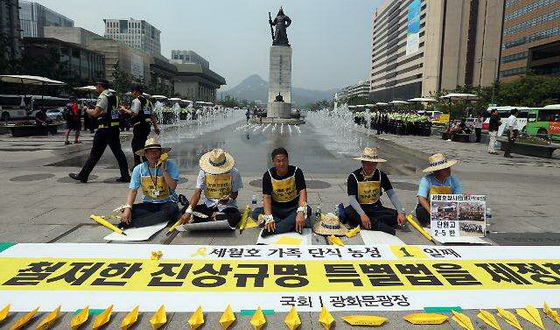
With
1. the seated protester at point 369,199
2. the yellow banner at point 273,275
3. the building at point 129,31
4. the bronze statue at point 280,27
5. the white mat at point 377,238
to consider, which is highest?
the building at point 129,31

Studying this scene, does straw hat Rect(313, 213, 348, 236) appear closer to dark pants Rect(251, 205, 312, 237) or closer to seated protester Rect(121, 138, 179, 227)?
dark pants Rect(251, 205, 312, 237)

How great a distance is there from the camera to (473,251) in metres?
4.62

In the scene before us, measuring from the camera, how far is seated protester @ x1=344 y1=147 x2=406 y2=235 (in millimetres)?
5328

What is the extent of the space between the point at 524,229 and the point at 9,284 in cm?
635

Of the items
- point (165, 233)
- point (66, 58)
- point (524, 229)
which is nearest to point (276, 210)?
point (165, 233)

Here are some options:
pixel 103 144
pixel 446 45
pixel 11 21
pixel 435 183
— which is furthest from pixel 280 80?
pixel 446 45

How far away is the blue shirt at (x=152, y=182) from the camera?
18.0 feet

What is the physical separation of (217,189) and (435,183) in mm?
3070

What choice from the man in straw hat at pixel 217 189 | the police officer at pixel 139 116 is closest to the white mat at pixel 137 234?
the man in straw hat at pixel 217 189

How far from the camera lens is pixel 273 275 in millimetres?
3873

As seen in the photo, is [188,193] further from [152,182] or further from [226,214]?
[226,214]

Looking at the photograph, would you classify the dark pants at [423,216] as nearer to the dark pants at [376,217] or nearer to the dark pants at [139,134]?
the dark pants at [376,217]

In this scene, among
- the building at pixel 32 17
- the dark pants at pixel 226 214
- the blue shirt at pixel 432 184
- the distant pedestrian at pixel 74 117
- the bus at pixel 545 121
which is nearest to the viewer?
the dark pants at pixel 226 214

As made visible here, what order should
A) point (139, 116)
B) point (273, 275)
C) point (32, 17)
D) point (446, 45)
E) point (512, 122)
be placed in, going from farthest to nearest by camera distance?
1. point (32, 17)
2. point (446, 45)
3. point (512, 122)
4. point (139, 116)
5. point (273, 275)
